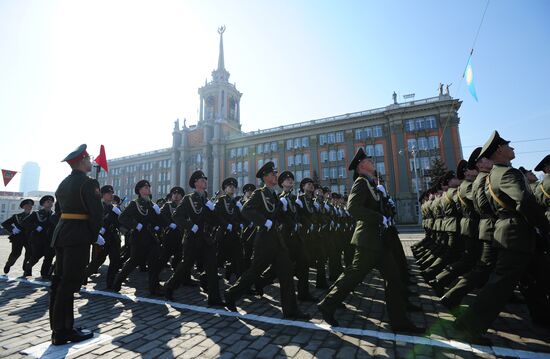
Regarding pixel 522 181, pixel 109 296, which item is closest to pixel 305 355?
pixel 522 181

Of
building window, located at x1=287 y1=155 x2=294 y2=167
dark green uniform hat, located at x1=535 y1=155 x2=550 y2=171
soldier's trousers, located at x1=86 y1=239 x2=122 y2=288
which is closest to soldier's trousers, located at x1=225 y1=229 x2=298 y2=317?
soldier's trousers, located at x1=86 y1=239 x2=122 y2=288

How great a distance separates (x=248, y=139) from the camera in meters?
58.4

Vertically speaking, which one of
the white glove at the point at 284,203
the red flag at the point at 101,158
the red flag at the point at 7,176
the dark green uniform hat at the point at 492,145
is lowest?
the white glove at the point at 284,203

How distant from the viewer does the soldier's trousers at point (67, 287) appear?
355cm

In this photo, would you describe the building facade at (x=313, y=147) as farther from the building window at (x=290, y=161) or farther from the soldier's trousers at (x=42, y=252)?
the soldier's trousers at (x=42, y=252)

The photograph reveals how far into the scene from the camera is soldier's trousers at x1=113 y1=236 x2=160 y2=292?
600 cm

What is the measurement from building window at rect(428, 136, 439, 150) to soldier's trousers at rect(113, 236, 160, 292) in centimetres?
4446

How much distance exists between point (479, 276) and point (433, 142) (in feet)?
144

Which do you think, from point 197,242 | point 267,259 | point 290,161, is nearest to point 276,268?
point 267,259

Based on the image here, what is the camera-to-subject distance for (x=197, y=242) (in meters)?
5.42

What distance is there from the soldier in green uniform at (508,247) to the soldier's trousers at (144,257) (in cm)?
543

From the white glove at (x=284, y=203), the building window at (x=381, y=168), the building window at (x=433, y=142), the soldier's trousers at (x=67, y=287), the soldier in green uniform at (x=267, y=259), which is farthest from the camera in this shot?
the building window at (x=381, y=168)

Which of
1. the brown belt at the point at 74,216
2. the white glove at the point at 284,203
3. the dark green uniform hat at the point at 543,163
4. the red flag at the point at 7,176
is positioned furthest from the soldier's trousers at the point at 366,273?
the red flag at the point at 7,176

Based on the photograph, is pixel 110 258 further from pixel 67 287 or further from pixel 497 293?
pixel 497 293
